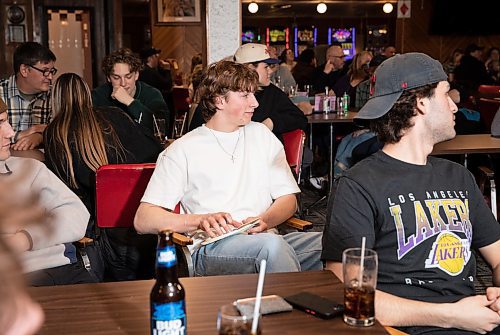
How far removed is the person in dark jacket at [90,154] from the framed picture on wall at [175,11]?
18.5 ft

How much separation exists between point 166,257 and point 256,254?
145cm

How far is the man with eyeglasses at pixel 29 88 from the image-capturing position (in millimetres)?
4961

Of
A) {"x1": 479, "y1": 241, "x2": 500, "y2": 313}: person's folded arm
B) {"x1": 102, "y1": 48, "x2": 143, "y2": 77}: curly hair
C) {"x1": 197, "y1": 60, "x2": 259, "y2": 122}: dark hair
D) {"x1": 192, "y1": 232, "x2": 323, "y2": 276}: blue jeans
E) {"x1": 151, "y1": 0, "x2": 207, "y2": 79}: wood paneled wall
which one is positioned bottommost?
{"x1": 192, "y1": 232, "x2": 323, "y2": 276}: blue jeans

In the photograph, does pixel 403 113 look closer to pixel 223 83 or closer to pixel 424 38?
pixel 223 83

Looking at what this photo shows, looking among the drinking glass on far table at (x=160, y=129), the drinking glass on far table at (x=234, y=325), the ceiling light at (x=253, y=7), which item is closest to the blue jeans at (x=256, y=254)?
the drinking glass on far table at (x=234, y=325)

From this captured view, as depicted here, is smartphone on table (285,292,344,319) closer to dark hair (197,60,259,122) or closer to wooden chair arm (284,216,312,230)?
wooden chair arm (284,216,312,230)

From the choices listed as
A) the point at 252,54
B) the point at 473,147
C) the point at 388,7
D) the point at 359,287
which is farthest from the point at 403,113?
the point at 388,7

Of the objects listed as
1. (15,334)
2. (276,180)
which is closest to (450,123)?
(276,180)

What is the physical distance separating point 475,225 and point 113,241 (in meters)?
1.91

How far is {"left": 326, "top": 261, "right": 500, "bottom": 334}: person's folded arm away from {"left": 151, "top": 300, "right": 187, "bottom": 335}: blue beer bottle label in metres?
0.77

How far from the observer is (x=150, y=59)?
10.2 meters

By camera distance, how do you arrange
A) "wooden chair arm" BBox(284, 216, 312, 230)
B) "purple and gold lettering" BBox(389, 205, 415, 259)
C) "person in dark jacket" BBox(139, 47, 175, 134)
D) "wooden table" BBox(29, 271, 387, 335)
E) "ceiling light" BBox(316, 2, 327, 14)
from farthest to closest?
1. "ceiling light" BBox(316, 2, 327, 14)
2. "person in dark jacket" BBox(139, 47, 175, 134)
3. "wooden chair arm" BBox(284, 216, 312, 230)
4. "purple and gold lettering" BBox(389, 205, 415, 259)
5. "wooden table" BBox(29, 271, 387, 335)

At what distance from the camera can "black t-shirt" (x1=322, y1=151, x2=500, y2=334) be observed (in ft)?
7.10

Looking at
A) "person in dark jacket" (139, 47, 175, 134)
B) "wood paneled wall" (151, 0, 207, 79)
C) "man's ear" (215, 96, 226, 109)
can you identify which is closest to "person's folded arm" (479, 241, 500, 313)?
"man's ear" (215, 96, 226, 109)
